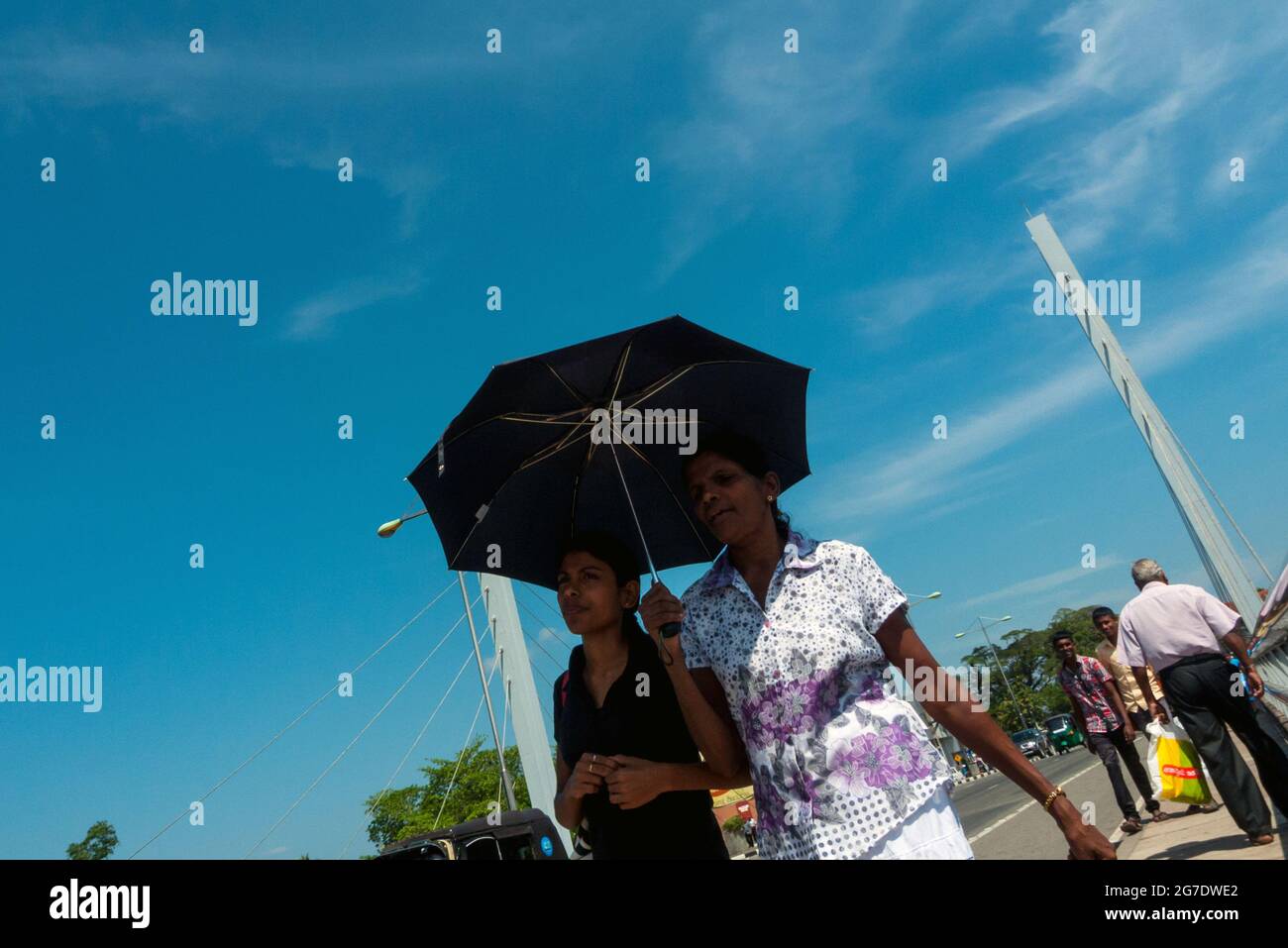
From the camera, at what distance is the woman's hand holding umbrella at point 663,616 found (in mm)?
2223

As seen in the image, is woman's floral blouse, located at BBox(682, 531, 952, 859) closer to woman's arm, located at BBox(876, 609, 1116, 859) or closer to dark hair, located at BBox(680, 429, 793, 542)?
woman's arm, located at BBox(876, 609, 1116, 859)

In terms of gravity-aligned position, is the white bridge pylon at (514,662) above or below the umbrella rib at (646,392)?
above

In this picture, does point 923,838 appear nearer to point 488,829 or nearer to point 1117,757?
point 488,829

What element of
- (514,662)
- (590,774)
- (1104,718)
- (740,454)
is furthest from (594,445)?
(514,662)

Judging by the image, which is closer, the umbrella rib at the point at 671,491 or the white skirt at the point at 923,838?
the white skirt at the point at 923,838

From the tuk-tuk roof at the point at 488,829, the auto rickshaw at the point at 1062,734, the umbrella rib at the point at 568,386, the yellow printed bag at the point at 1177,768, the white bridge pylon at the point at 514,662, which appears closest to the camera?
the umbrella rib at the point at 568,386

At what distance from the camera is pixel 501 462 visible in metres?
3.07

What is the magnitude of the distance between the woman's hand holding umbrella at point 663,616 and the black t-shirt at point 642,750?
14.7 inches

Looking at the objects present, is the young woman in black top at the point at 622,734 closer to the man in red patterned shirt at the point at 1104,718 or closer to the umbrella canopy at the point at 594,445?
the umbrella canopy at the point at 594,445

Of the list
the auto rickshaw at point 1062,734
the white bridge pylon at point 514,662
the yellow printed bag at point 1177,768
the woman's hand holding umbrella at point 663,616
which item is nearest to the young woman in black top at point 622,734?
the woman's hand holding umbrella at point 663,616

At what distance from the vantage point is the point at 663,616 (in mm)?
2248

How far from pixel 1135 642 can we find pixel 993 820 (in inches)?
255
